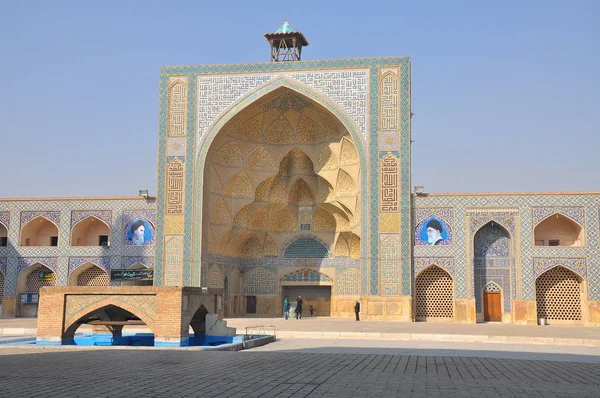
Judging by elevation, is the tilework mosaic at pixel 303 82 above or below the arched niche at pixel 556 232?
above

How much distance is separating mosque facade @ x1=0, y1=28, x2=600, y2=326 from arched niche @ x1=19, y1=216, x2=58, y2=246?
4 cm

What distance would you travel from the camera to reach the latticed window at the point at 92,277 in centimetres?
2128

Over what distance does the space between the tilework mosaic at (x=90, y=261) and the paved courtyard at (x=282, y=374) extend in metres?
11.7

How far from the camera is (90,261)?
2081cm

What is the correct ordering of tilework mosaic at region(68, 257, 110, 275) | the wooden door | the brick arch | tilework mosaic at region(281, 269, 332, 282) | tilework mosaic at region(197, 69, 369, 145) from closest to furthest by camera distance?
the brick arch, the wooden door, tilework mosaic at region(197, 69, 369, 145), tilework mosaic at region(68, 257, 110, 275), tilework mosaic at region(281, 269, 332, 282)

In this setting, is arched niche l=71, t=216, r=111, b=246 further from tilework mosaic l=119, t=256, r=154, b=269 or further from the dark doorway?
the dark doorway

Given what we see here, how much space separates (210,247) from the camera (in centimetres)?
2052

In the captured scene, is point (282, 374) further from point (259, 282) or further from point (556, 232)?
point (259, 282)

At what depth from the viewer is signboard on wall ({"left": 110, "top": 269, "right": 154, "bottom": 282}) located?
20.3m

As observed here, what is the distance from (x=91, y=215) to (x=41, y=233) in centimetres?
241

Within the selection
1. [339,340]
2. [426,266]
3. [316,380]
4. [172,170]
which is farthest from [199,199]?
[316,380]

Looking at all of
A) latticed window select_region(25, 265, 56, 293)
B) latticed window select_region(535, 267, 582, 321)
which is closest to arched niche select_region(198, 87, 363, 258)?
latticed window select_region(25, 265, 56, 293)

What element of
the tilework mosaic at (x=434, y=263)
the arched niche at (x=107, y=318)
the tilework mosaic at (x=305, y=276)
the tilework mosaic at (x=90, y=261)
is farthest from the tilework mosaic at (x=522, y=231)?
the arched niche at (x=107, y=318)

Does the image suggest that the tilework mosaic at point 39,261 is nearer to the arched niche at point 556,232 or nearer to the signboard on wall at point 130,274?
the signboard on wall at point 130,274
